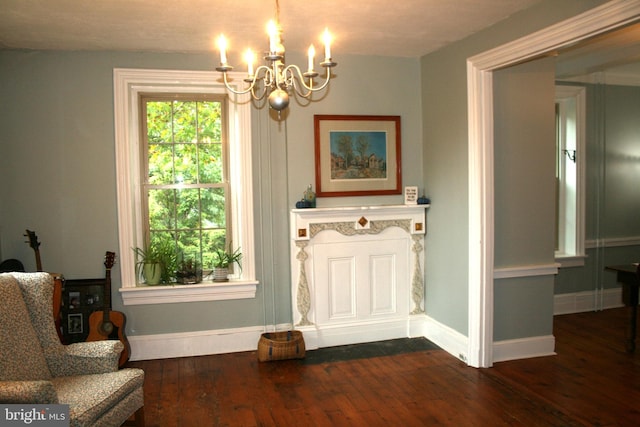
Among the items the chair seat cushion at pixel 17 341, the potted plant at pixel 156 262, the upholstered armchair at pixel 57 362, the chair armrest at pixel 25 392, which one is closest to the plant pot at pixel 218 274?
the potted plant at pixel 156 262

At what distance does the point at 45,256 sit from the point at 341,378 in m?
2.59

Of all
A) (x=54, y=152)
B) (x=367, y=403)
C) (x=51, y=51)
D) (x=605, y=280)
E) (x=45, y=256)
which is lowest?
(x=367, y=403)

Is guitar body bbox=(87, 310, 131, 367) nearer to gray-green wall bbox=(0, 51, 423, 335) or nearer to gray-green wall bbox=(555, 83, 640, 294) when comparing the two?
gray-green wall bbox=(0, 51, 423, 335)

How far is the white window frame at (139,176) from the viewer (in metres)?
4.36

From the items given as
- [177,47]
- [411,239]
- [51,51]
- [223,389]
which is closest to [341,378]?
[223,389]

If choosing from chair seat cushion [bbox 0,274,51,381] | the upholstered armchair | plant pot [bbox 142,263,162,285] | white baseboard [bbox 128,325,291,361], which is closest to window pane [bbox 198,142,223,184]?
plant pot [bbox 142,263,162,285]

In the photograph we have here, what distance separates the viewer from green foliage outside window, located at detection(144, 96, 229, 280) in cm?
459

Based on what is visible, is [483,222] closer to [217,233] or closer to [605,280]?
[217,233]

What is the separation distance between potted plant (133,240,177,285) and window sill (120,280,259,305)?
0.32 feet

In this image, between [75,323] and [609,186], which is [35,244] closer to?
[75,323]

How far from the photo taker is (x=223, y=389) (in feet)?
12.5

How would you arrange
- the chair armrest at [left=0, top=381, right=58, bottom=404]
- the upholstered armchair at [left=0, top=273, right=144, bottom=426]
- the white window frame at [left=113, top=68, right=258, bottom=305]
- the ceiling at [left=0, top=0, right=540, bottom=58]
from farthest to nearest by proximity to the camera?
the white window frame at [left=113, top=68, right=258, bottom=305], the ceiling at [left=0, top=0, right=540, bottom=58], the upholstered armchair at [left=0, top=273, right=144, bottom=426], the chair armrest at [left=0, top=381, right=58, bottom=404]

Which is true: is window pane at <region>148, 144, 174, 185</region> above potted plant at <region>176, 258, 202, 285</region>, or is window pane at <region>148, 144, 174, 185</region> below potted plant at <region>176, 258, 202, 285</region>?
above

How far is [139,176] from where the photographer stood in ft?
14.8
